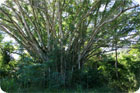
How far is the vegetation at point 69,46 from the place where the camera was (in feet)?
15.5

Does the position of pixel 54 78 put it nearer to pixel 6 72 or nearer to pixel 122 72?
pixel 6 72

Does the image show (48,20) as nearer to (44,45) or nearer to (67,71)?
(44,45)

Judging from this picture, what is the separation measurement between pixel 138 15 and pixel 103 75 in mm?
3175

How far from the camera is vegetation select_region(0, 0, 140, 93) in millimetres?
4719

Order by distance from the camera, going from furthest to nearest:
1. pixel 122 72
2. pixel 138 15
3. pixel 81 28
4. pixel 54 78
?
pixel 122 72 → pixel 81 28 → pixel 138 15 → pixel 54 78

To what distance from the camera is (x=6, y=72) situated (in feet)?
20.2

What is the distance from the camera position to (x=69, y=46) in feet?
18.7

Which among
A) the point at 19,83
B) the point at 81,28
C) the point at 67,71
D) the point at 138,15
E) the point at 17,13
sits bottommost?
the point at 19,83

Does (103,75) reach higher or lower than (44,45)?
lower

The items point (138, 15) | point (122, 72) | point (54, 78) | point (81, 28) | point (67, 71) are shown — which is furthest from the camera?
point (122, 72)

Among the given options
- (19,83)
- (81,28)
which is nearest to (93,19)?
(81,28)

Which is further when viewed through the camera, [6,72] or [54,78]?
[6,72]

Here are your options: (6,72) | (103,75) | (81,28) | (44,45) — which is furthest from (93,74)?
(6,72)

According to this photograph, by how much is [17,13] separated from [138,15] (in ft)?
18.1
